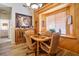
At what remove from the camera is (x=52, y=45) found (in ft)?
7.14

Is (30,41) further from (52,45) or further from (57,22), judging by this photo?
(57,22)

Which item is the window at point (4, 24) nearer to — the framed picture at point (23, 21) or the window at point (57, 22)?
the framed picture at point (23, 21)

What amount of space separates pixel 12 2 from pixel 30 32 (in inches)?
26.7

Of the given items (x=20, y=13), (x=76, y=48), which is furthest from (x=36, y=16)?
(x=76, y=48)

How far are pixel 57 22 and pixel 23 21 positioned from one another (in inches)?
26.0

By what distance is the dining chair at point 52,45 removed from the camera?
85.7 inches

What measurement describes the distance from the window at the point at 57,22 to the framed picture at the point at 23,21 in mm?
354

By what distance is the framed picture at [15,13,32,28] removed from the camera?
2.23 metres

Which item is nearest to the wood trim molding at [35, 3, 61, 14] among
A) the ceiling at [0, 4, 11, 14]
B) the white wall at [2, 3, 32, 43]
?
the white wall at [2, 3, 32, 43]

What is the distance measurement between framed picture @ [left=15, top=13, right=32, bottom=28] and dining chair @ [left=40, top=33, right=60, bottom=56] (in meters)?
0.48

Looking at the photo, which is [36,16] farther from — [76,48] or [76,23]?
[76,48]

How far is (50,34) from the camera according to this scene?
87.3 inches

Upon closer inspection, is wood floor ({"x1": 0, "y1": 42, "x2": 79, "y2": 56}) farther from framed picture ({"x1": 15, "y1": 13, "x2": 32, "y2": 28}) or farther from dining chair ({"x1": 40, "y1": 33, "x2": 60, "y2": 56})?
framed picture ({"x1": 15, "y1": 13, "x2": 32, "y2": 28})

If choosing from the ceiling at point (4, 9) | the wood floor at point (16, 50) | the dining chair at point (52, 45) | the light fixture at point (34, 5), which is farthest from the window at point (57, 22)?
the ceiling at point (4, 9)
